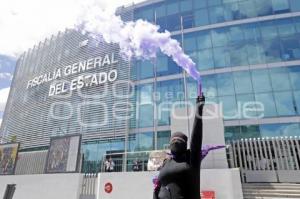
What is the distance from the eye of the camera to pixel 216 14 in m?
29.4

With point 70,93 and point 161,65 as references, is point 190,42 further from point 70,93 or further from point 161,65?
point 70,93

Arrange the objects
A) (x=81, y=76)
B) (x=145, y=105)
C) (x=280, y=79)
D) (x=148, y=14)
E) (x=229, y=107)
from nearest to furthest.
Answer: (x=280, y=79), (x=229, y=107), (x=145, y=105), (x=148, y=14), (x=81, y=76)

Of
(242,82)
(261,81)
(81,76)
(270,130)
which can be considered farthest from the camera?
(81,76)

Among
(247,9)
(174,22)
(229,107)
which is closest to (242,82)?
(229,107)

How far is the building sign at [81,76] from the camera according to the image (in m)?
31.1

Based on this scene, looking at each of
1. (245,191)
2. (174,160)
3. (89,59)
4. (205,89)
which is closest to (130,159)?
(245,191)

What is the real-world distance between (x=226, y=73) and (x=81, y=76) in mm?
18047

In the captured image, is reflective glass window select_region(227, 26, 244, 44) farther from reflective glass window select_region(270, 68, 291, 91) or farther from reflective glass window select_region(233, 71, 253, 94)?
reflective glass window select_region(270, 68, 291, 91)

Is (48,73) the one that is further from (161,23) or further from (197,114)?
(197,114)

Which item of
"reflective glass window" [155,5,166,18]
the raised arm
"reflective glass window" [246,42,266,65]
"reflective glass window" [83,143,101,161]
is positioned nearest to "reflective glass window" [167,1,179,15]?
"reflective glass window" [155,5,166,18]

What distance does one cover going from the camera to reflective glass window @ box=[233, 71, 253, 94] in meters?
25.3

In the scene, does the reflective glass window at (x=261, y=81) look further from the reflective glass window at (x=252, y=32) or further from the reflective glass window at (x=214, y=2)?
the reflective glass window at (x=214, y=2)

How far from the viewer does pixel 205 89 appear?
2702 centimetres

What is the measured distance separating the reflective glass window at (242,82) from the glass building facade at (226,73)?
3.7 inches
